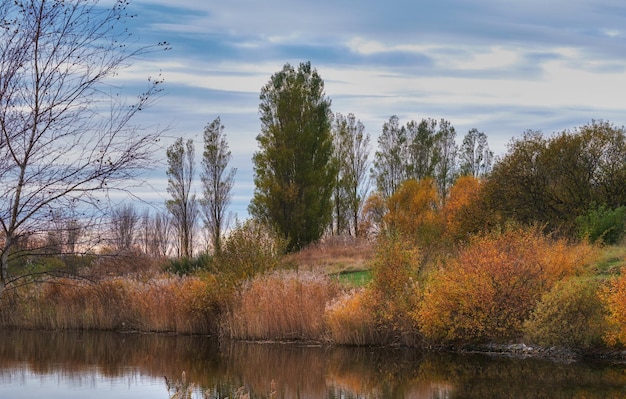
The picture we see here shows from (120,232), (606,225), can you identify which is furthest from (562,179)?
(120,232)

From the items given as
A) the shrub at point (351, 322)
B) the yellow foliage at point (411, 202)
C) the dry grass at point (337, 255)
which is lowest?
the shrub at point (351, 322)

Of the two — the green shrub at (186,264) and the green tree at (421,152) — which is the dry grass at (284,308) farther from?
the green tree at (421,152)

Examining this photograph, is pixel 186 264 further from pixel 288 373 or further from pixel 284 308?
pixel 288 373

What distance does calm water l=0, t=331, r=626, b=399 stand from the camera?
48.6ft

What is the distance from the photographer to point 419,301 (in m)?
19.6

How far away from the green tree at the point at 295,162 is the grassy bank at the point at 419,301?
1954cm

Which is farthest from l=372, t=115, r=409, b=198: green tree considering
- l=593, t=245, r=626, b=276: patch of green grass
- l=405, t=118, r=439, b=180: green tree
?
l=593, t=245, r=626, b=276: patch of green grass

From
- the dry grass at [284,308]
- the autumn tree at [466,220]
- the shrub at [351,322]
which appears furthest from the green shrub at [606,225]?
the shrub at [351,322]

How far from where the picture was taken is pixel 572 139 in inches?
1436

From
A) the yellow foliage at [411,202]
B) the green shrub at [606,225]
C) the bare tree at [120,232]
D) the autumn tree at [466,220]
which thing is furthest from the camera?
the yellow foliage at [411,202]

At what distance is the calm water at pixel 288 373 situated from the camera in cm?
1481

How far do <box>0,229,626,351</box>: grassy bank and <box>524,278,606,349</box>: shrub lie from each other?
0.08ft

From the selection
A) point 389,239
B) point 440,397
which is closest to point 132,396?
point 440,397

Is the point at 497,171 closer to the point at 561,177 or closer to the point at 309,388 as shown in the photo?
the point at 561,177
